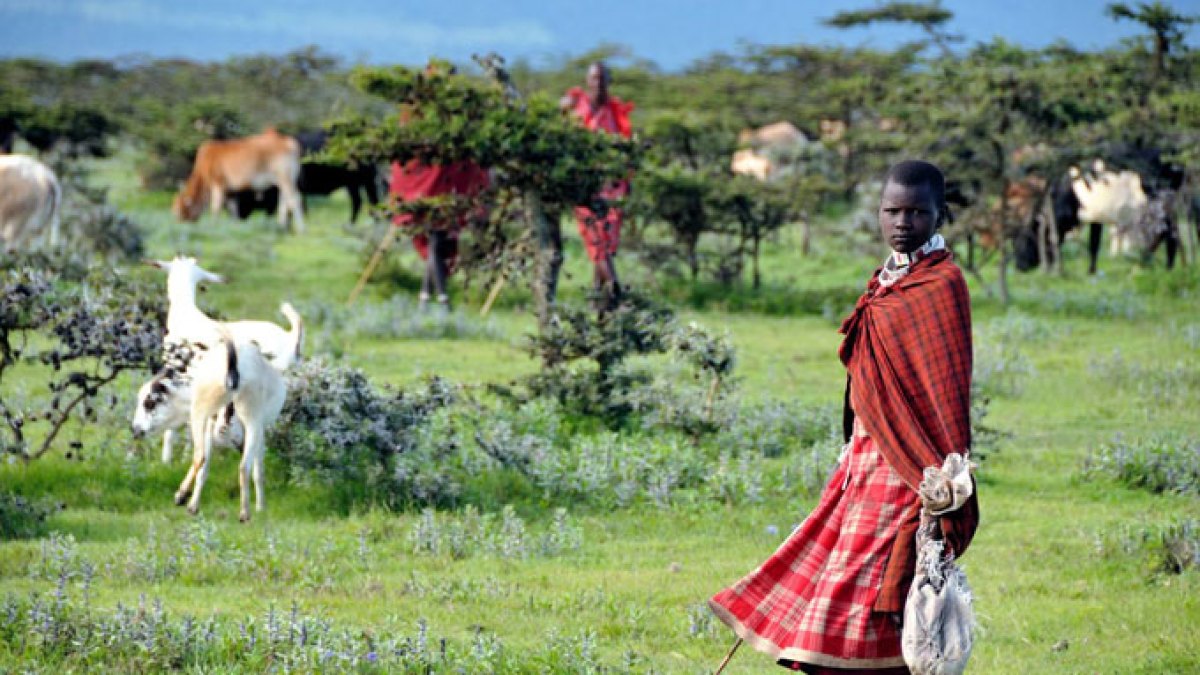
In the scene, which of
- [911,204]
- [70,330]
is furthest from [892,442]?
[70,330]

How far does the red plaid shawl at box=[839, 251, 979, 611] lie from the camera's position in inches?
194

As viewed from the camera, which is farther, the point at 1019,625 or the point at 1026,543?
the point at 1026,543

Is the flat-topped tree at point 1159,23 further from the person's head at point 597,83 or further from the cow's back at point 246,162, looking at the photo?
the cow's back at point 246,162

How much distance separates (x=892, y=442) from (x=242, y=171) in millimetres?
22647

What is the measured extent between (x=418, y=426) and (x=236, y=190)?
17721 millimetres

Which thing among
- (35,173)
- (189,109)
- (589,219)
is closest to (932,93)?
(589,219)

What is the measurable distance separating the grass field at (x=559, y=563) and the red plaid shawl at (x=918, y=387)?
1604mm

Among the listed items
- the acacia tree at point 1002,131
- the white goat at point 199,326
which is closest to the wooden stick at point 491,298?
the acacia tree at point 1002,131

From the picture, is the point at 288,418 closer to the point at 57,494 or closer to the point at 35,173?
the point at 57,494

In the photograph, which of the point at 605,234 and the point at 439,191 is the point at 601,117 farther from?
the point at 605,234

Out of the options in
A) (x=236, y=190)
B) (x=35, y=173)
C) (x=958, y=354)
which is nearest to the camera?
(x=958, y=354)

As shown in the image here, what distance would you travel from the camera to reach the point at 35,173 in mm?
17578

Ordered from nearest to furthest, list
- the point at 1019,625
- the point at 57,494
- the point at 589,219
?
the point at 1019,625, the point at 57,494, the point at 589,219

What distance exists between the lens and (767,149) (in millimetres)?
25547
